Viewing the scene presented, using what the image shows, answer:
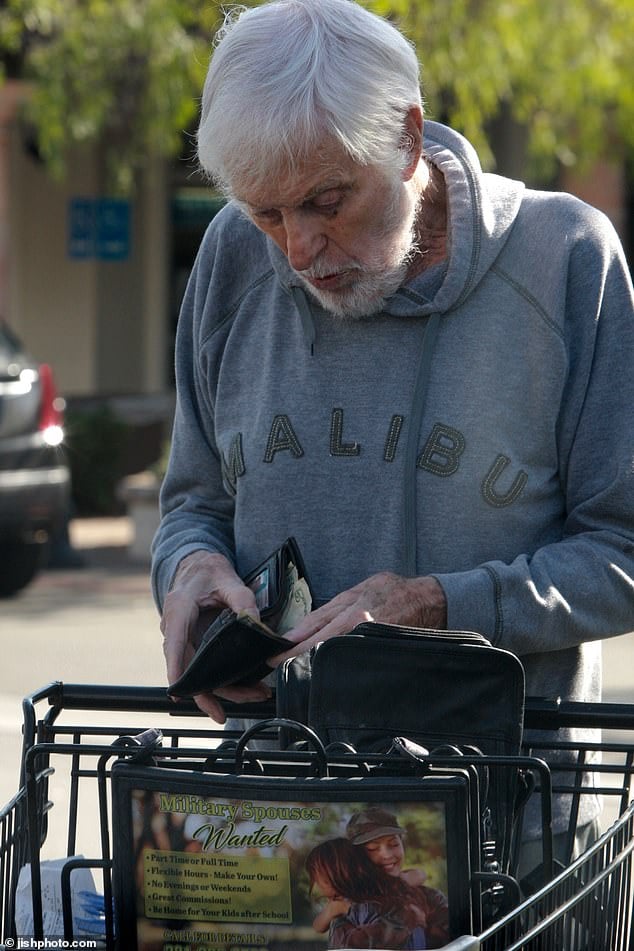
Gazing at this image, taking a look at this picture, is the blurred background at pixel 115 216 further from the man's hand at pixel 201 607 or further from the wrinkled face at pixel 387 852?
the wrinkled face at pixel 387 852

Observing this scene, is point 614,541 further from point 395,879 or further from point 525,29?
point 525,29

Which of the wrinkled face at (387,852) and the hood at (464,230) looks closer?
the wrinkled face at (387,852)

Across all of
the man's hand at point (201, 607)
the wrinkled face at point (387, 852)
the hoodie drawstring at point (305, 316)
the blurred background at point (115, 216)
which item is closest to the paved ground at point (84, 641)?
the blurred background at point (115, 216)

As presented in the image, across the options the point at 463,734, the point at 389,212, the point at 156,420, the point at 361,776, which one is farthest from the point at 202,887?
the point at 156,420

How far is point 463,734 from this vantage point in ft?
6.81

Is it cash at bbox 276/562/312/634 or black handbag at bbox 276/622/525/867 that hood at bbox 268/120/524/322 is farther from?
black handbag at bbox 276/622/525/867

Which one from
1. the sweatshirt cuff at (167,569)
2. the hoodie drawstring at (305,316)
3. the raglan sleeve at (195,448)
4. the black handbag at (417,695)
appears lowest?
the black handbag at (417,695)

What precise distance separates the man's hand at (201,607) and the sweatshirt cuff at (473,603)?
261mm

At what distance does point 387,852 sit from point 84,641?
7.76 metres

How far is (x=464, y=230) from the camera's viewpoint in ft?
7.65

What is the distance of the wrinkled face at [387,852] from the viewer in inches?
68.7

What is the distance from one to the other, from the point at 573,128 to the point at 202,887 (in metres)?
15.3

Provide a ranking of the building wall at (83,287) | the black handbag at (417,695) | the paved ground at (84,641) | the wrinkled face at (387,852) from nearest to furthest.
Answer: the wrinkled face at (387,852) → the black handbag at (417,695) → the paved ground at (84,641) → the building wall at (83,287)

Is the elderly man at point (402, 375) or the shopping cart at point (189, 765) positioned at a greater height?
the elderly man at point (402, 375)
